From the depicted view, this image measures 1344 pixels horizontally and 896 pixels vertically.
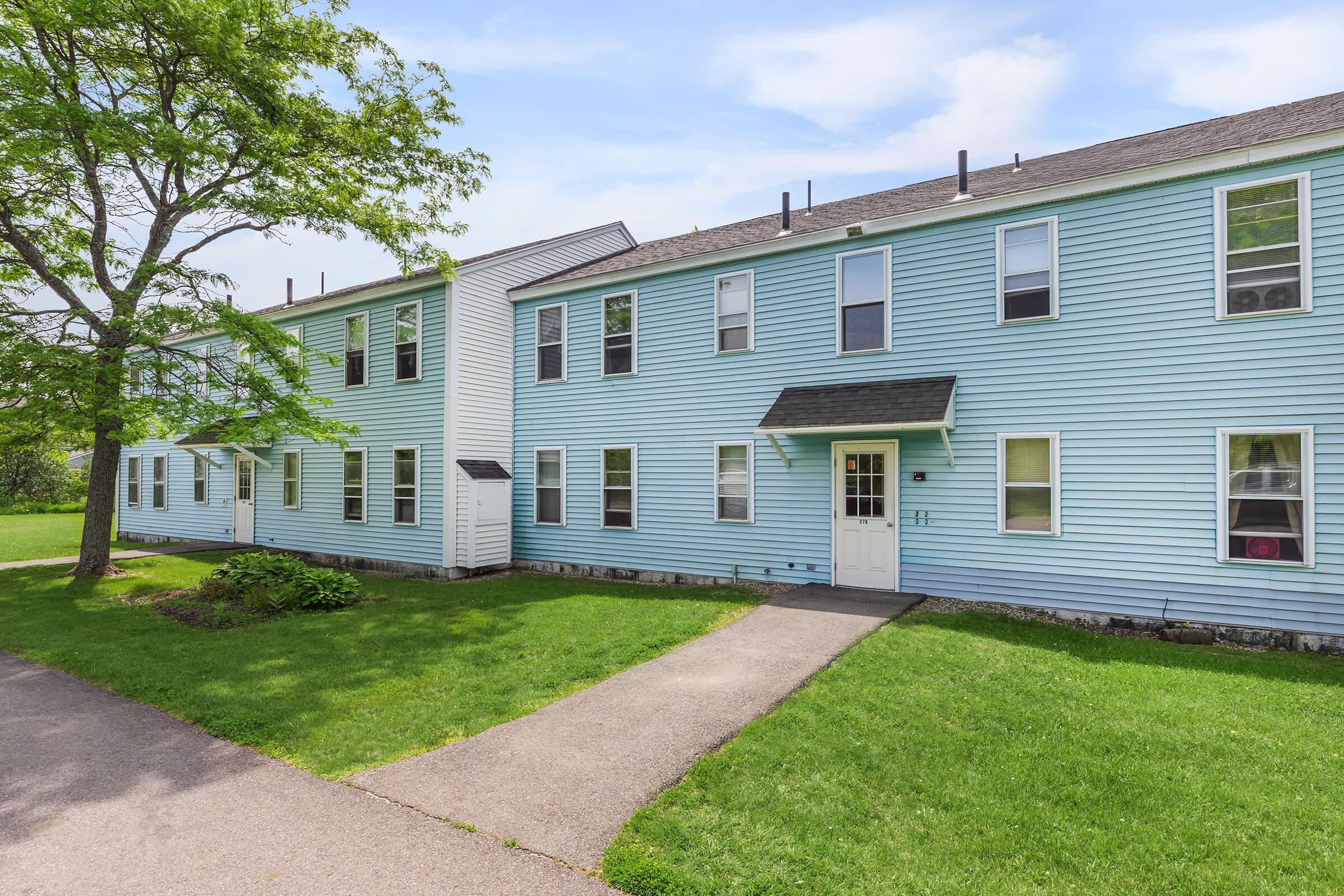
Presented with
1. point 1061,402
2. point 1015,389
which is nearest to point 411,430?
point 1015,389

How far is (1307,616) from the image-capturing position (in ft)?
24.5

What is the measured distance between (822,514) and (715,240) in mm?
5870

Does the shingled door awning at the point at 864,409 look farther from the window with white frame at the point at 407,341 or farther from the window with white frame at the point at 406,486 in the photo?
the window with white frame at the point at 407,341

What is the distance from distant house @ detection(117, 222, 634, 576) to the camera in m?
13.2

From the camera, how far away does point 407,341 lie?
46.1 ft

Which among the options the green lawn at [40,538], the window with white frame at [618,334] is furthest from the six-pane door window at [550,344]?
the green lawn at [40,538]

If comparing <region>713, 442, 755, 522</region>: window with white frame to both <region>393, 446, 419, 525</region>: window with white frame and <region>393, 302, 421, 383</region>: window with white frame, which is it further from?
<region>393, 302, 421, 383</region>: window with white frame

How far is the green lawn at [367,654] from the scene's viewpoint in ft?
17.8

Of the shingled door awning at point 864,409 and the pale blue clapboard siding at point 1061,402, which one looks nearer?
the pale blue clapboard siding at point 1061,402

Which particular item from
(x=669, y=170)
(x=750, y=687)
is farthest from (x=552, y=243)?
(x=750, y=687)

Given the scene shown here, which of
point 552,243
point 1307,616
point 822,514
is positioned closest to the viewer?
point 1307,616

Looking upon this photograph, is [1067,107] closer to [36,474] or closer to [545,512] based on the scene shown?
[545,512]

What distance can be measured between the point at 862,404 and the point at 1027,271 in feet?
9.58

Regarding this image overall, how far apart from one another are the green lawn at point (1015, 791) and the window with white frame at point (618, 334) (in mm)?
7829
